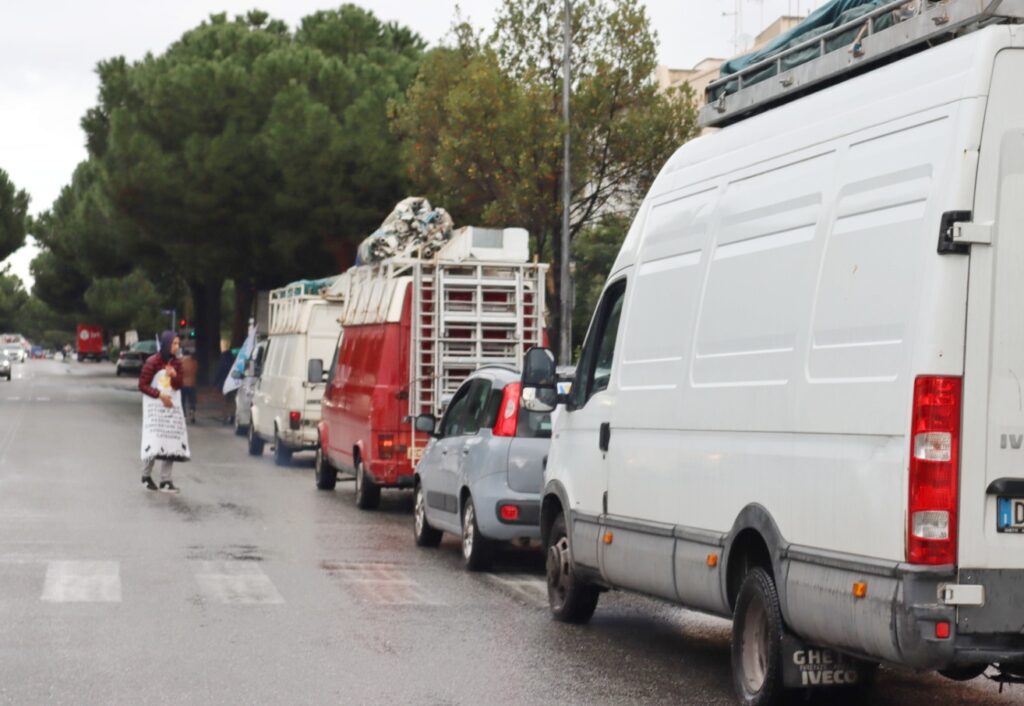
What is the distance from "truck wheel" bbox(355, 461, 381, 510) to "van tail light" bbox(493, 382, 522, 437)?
504 centimetres

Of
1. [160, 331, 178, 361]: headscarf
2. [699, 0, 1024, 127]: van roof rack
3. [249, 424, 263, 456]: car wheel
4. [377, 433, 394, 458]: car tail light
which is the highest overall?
[699, 0, 1024, 127]: van roof rack

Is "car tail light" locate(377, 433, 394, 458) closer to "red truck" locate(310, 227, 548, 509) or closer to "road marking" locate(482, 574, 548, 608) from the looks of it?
"red truck" locate(310, 227, 548, 509)

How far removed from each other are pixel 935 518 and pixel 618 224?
34.2m

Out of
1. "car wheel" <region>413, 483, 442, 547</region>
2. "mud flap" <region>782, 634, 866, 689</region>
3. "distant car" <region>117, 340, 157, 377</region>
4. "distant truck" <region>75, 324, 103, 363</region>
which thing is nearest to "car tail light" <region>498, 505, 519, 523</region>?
"car wheel" <region>413, 483, 442, 547</region>

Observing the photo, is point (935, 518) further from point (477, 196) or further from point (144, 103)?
point (144, 103)

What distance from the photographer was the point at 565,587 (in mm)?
10883

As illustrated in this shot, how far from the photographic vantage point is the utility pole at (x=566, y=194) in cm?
3550

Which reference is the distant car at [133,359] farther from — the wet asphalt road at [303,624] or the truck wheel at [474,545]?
the truck wheel at [474,545]

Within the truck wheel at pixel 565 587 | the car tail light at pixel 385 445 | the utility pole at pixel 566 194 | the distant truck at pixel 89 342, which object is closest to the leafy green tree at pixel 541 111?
the utility pole at pixel 566 194

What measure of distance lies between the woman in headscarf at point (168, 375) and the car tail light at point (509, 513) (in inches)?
327

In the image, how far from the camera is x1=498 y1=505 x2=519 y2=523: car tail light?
13219mm

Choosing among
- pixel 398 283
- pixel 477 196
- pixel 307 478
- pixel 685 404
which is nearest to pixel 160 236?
pixel 477 196

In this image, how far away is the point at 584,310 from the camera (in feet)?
173

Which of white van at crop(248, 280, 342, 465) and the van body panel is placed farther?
white van at crop(248, 280, 342, 465)
